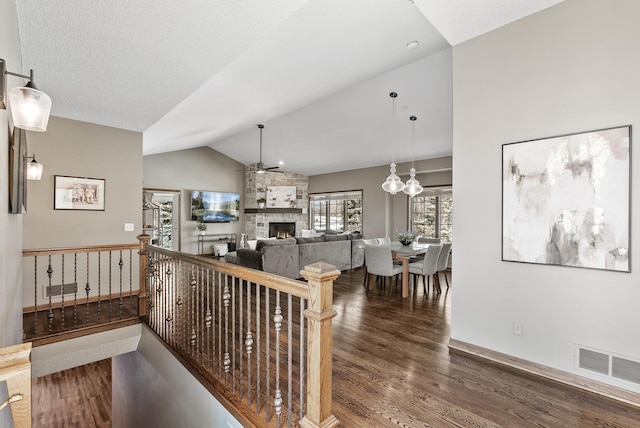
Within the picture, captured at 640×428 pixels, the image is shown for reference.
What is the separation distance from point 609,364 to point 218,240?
8.99 m

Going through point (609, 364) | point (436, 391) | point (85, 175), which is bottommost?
point (436, 391)

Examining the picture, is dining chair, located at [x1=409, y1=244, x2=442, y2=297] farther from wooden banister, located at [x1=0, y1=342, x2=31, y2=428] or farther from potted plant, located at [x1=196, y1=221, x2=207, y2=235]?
potted plant, located at [x1=196, y1=221, x2=207, y2=235]

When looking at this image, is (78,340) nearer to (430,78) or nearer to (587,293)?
(587,293)

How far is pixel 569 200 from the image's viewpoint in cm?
235

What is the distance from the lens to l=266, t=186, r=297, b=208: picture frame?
9922mm

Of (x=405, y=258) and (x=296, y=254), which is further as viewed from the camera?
(x=296, y=254)

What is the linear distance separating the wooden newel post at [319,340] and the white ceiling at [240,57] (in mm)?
2135

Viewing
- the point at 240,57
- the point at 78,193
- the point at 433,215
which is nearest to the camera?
the point at 240,57

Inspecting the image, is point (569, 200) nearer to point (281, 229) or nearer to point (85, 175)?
point (85, 175)

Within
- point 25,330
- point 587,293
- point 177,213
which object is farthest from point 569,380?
point 177,213

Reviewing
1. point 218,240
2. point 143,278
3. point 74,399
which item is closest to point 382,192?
point 218,240

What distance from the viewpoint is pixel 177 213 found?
8695 mm

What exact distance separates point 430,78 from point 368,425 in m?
4.58

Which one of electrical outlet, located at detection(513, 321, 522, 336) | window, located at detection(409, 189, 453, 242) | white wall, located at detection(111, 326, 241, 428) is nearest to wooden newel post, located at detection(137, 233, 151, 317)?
white wall, located at detection(111, 326, 241, 428)
